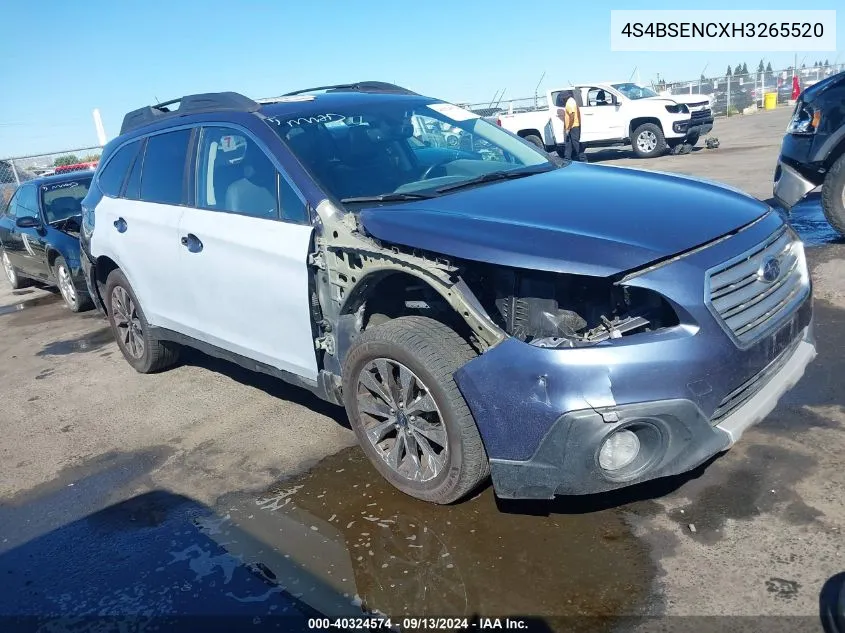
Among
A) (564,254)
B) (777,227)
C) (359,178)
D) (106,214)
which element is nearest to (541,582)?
(564,254)

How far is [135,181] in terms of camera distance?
194 inches

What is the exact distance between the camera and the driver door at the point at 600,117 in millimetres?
17453

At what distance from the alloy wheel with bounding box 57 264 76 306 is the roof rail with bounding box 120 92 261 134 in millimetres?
3437

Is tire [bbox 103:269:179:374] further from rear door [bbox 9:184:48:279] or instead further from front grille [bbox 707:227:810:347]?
front grille [bbox 707:227:810:347]

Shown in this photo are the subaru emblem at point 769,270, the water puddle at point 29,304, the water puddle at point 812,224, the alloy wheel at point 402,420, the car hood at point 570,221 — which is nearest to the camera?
the car hood at point 570,221

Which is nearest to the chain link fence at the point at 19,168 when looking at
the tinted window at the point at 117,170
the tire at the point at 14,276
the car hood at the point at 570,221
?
the tire at the point at 14,276

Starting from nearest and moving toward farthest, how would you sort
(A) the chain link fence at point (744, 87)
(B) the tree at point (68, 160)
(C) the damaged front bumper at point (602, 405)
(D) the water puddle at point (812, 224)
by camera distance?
(C) the damaged front bumper at point (602, 405) < (D) the water puddle at point (812, 224) < (B) the tree at point (68, 160) < (A) the chain link fence at point (744, 87)

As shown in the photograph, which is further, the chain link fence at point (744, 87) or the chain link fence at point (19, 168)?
the chain link fence at point (744, 87)

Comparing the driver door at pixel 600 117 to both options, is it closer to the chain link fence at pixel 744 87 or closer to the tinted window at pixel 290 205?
the chain link fence at pixel 744 87

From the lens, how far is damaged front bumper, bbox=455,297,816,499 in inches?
98.1

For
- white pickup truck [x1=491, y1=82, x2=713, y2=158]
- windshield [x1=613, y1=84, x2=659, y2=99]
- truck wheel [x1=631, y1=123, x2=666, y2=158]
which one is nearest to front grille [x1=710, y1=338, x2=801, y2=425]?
white pickup truck [x1=491, y1=82, x2=713, y2=158]

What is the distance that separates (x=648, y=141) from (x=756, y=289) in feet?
50.8

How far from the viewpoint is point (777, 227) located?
10.1 ft

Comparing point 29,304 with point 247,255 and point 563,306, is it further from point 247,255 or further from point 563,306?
point 563,306
